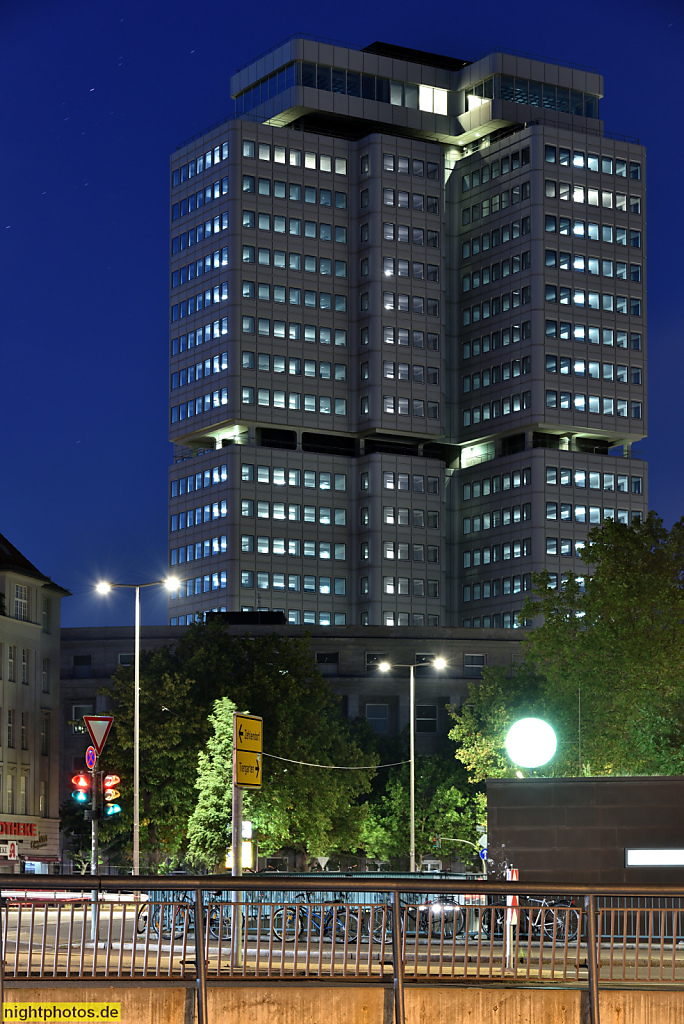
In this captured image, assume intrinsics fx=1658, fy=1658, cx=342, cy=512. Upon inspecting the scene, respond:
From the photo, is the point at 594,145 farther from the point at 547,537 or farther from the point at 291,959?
the point at 291,959

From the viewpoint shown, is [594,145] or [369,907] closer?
[369,907]

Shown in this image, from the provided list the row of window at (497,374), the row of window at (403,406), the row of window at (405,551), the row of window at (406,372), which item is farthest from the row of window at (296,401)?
A: the row of window at (497,374)

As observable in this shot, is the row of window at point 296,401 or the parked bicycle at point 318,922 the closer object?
the parked bicycle at point 318,922

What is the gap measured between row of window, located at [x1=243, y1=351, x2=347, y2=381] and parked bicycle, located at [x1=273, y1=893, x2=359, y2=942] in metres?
141

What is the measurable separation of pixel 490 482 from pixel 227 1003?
148384 millimetres

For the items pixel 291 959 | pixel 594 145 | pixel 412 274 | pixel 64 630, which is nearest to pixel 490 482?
pixel 412 274

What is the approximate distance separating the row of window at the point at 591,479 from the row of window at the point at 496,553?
6.53 metres

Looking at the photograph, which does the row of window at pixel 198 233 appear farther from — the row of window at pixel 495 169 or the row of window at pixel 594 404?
the row of window at pixel 594 404

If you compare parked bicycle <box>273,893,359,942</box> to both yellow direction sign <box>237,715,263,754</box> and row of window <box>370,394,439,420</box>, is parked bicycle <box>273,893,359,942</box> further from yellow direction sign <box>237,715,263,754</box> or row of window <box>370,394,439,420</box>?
row of window <box>370,394,439,420</box>

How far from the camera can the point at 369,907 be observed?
564 inches

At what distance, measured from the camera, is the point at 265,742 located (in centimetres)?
7712

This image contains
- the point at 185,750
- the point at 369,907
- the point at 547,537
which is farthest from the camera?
the point at 547,537

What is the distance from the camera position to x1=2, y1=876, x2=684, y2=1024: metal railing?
1410cm

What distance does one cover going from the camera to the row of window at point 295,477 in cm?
15425
